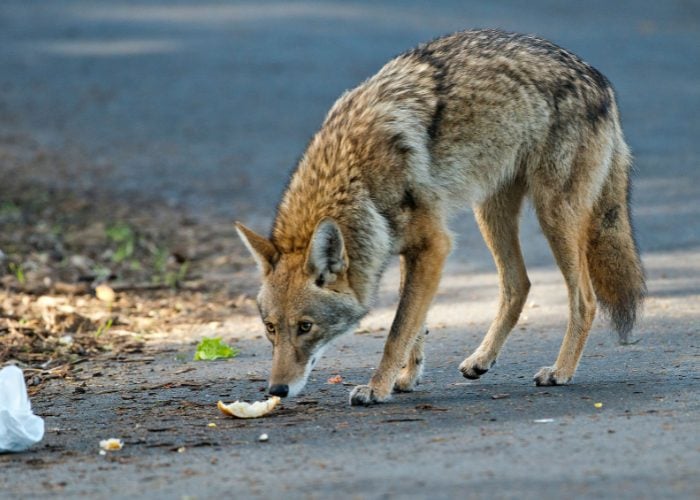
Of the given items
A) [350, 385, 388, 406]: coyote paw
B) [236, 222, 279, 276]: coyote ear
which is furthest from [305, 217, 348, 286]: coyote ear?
[350, 385, 388, 406]: coyote paw

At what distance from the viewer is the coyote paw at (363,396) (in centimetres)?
694

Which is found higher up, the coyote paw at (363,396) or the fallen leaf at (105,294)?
the coyote paw at (363,396)

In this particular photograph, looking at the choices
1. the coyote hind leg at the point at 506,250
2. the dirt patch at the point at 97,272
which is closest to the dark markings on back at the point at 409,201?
the coyote hind leg at the point at 506,250

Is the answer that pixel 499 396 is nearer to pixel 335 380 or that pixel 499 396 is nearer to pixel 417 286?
pixel 417 286

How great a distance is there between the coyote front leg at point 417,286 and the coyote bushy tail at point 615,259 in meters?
1.14

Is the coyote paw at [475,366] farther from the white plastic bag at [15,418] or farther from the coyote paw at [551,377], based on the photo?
the white plastic bag at [15,418]

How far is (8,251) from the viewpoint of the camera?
11.8 m

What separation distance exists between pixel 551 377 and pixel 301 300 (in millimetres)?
1628

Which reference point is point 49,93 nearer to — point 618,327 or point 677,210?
point 677,210

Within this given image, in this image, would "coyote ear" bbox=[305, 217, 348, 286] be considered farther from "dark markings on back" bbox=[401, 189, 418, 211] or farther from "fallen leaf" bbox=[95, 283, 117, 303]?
"fallen leaf" bbox=[95, 283, 117, 303]

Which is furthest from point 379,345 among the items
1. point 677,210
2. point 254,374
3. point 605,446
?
point 677,210

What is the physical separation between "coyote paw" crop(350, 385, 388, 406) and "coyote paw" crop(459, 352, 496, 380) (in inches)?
34.4

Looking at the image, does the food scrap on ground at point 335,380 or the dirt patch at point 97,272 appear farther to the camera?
the dirt patch at point 97,272

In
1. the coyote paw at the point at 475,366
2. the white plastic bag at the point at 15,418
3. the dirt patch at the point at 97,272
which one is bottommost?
the dirt patch at the point at 97,272
